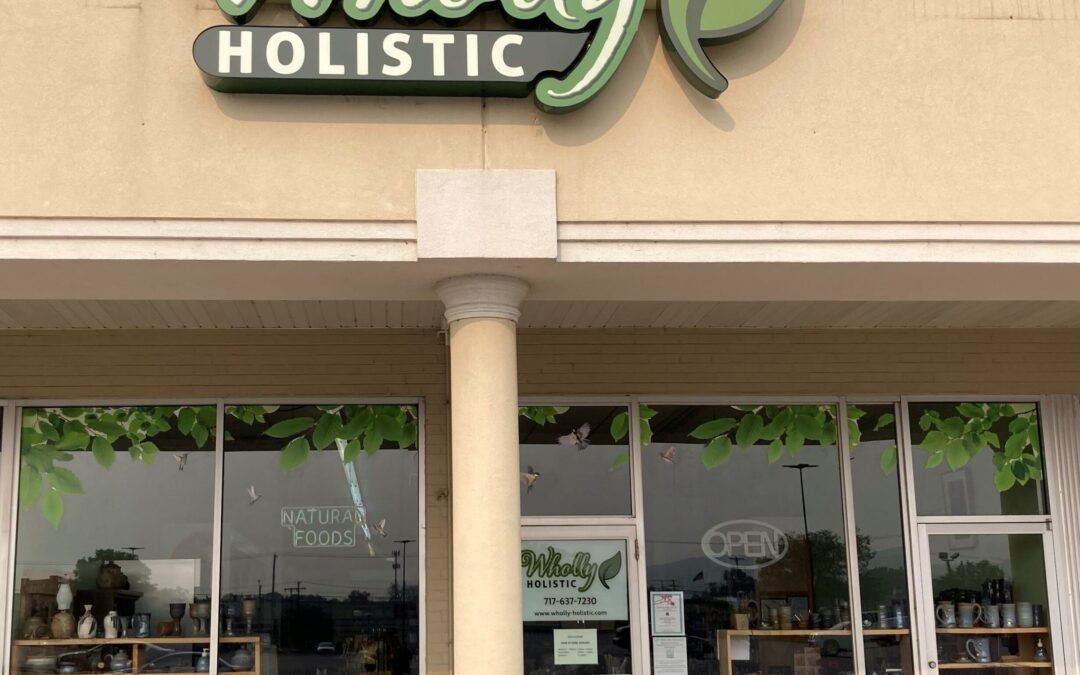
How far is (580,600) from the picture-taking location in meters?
10.1

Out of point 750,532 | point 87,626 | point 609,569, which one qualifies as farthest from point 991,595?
point 87,626

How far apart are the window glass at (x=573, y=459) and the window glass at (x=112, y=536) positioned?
2.67m

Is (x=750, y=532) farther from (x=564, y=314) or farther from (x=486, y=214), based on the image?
(x=486, y=214)

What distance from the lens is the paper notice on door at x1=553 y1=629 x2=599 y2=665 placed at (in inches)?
392

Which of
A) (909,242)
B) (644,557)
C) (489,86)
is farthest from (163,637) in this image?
(909,242)

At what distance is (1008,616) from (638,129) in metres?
5.89

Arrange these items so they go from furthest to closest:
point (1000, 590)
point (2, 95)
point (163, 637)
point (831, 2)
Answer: point (1000, 590) → point (163, 637) → point (831, 2) → point (2, 95)

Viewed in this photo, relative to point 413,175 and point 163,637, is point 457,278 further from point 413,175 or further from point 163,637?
point 163,637

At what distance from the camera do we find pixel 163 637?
32.3 ft

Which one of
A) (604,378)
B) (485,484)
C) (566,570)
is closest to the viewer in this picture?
(485,484)

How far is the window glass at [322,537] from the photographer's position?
9.84 meters

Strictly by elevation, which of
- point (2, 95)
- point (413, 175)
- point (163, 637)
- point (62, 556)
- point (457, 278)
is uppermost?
point (2, 95)

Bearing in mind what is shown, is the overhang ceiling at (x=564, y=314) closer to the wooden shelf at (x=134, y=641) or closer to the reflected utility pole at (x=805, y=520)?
the reflected utility pole at (x=805, y=520)

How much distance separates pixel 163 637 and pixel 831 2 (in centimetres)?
705
